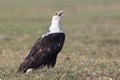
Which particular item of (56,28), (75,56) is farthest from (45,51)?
(75,56)

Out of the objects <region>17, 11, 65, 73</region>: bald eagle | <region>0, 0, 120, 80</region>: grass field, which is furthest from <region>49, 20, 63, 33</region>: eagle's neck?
<region>0, 0, 120, 80</region>: grass field

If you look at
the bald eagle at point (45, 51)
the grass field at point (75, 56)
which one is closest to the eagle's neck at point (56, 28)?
the bald eagle at point (45, 51)

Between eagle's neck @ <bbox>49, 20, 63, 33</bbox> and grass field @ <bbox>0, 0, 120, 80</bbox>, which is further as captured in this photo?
Answer: eagle's neck @ <bbox>49, 20, 63, 33</bbox>

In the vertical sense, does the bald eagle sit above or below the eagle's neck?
below

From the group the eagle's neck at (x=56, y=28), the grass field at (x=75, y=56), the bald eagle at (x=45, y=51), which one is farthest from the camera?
the eagle's neck at (x=56, y=28)

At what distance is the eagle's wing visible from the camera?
8.86 m

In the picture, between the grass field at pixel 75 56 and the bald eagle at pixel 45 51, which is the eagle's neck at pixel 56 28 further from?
the grass field at pixel 75 56

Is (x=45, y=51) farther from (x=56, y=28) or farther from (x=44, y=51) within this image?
(x=56, y=28)

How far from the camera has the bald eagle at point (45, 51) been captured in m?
8.84

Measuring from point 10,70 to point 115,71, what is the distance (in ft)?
5.95

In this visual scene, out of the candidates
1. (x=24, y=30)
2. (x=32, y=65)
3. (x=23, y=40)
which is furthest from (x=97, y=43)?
(x=32, y=65)

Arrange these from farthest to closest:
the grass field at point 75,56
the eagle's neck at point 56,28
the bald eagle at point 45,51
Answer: the eagle's neck at point 56,28 → the bald eagle at point 45,51 → the grass field at point 75,56

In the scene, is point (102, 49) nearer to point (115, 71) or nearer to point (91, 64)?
point (91, 64)

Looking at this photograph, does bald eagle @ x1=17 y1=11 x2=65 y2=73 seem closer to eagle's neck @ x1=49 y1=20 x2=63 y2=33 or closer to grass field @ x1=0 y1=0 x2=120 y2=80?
eagle's neck @ x1=49 y1=20 x2=63 y2=33
